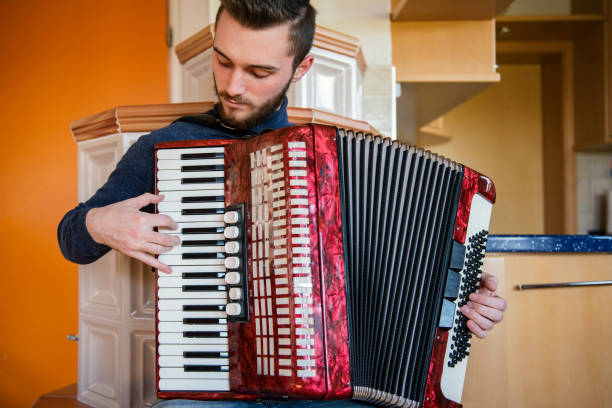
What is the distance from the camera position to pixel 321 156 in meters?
0.84

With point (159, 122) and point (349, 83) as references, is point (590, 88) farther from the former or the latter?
point (159, 122)

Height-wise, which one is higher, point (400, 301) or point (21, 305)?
point (400, 301)

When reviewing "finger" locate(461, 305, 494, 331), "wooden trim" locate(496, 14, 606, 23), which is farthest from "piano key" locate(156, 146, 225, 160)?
Result: "wooden trim" locate(496, 14, 606, 23)

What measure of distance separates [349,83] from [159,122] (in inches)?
28.5

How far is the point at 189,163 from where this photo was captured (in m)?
0.90

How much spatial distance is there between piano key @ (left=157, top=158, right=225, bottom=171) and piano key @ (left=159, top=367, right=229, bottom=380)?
13.1 inches

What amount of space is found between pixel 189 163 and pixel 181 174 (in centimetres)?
2

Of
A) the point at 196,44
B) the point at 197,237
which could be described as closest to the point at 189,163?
the point at 197,237

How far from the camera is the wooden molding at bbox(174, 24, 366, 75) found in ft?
5.63

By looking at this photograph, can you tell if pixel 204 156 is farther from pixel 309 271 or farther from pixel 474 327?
pixel 474 327

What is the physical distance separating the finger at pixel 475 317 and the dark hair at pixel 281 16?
60cm

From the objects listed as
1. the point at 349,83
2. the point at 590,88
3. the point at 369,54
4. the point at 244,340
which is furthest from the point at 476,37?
the point at 244,340

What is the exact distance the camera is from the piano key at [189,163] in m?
0.90

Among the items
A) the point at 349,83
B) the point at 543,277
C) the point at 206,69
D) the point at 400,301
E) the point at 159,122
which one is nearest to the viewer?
the point at 400,301
